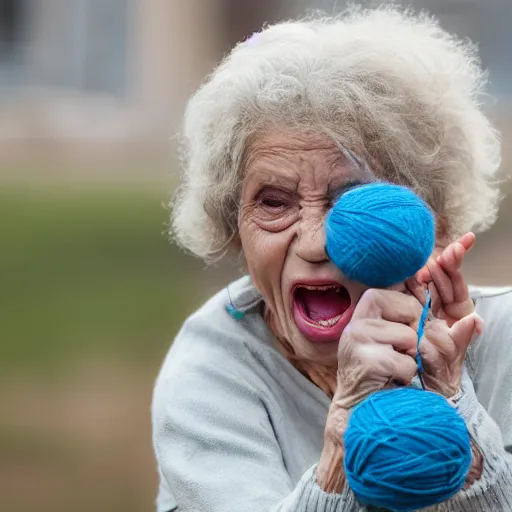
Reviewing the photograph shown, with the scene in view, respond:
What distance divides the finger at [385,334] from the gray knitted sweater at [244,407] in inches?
14.6

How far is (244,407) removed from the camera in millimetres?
2510

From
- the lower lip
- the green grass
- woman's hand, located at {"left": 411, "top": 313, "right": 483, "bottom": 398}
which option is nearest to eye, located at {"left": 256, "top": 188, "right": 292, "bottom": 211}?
the lower lip

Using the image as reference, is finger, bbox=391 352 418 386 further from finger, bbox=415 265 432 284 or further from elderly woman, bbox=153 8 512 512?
finger, bbox=415 265 432 284

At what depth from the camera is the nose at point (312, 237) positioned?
2.27 meters

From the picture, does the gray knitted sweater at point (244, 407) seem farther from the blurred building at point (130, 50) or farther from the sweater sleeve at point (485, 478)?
the blurred building at point (130, 50)

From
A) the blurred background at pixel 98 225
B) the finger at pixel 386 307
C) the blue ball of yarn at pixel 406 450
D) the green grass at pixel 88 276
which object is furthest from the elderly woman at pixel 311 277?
the green grass at pixel 88 276

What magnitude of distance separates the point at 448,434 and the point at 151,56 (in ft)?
28.2

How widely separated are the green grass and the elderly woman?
12.4 ft

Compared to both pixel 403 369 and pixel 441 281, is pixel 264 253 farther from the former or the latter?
pixel 403 369

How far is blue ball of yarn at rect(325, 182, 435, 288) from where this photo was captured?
2.00 m

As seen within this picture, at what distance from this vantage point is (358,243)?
6.63ft

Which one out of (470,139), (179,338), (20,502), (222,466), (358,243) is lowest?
(20,502)

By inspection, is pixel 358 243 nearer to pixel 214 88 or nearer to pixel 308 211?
pixel 308 211

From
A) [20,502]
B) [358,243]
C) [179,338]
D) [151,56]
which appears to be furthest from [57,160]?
[358,243]
